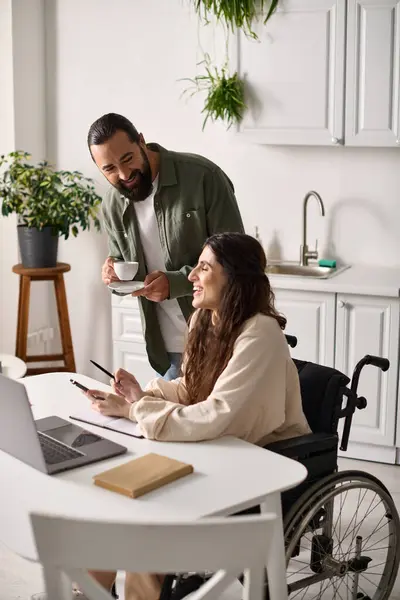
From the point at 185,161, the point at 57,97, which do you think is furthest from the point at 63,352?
the point at 185,161

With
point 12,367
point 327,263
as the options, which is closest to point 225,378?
point 12,367

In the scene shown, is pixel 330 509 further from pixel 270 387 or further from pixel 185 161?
pixel 185 161

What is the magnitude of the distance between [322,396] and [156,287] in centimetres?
64

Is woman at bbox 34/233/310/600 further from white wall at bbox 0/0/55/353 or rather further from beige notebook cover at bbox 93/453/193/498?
white wall at bbox 0/0/55/353

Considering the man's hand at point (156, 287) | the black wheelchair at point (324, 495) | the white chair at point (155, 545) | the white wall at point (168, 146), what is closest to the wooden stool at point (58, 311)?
the white wall at point (168, 146)

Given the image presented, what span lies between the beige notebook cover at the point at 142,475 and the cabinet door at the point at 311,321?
6.59 ft

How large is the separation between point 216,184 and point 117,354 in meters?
1.71

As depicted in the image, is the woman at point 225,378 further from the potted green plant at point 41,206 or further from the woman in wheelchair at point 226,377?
the potted green plant at point 41,206

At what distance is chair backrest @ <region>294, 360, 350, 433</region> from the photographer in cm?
273

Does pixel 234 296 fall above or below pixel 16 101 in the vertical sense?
below

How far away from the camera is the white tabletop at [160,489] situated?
204 cm

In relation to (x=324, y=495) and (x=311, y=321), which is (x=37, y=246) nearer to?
(x=311, y=321)

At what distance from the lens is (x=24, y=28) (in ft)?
16.4

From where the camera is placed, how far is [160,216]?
3232 mm
